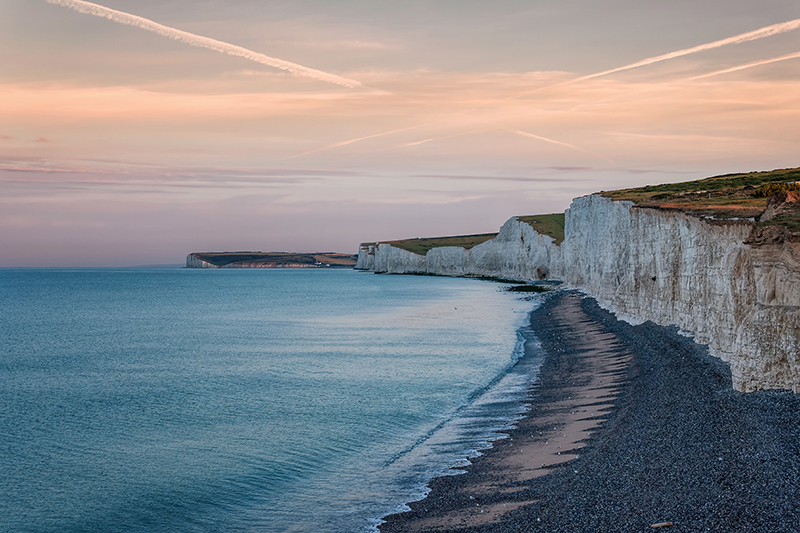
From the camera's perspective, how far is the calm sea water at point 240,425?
11.6 m

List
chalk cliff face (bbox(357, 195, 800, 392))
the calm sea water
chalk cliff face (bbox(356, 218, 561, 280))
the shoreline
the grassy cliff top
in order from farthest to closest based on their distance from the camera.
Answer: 1. chalk cliff face (bbox(356, 218, 561, 280))
2. the grassy cliff top
3. chalk cliff face (bbox(357, 195, 800, 392))
4. the calm sea water
5. the shoreline

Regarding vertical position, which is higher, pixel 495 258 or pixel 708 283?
pixel 495 258

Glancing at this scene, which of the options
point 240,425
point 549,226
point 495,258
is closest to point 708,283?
point 240,425

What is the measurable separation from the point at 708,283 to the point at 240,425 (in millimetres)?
16021

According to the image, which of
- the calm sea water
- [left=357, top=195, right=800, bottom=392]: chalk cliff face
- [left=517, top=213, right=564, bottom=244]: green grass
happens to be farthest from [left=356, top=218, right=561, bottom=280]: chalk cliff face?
the calm sea water

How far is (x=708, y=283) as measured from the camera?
776 inches

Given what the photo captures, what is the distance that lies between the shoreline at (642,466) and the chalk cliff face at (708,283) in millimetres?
728

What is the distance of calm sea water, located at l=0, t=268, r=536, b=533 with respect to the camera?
11648mm

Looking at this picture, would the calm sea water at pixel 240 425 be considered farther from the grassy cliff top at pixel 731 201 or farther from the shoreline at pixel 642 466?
the grassy cliff top at pixel 731 201

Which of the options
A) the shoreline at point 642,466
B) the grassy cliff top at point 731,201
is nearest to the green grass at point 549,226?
the grassy cliff top at point 731,201

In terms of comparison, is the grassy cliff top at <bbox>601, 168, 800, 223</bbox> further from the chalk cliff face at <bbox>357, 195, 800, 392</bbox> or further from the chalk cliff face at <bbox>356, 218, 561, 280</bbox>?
the chalk cliff face at <bbox>356, 218, 561, 280</bbox>

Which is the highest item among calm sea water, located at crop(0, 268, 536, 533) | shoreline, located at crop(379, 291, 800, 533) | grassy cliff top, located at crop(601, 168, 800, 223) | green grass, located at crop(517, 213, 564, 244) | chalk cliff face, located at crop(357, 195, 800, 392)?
green grass, located at crop(517, 213, 564, 244)

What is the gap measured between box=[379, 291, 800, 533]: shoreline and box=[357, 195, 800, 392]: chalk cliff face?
2.39 feet

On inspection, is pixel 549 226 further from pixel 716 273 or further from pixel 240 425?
pixel 240 425
